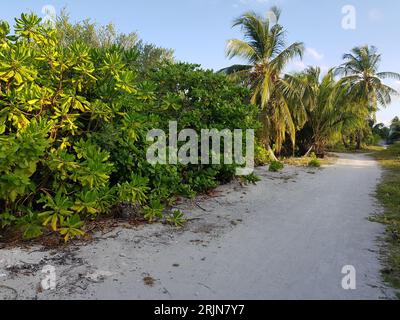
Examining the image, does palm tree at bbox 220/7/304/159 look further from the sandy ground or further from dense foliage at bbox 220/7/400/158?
the sandy ground

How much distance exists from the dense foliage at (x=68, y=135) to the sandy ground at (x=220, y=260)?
1.43 ft

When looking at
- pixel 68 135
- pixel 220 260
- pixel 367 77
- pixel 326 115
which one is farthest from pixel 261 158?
pixel 367 77

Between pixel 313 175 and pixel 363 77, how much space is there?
17956 mm

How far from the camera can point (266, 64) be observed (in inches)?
567

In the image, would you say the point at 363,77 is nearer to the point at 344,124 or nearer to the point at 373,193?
the point at 344,124

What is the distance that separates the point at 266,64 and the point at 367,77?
13.8m

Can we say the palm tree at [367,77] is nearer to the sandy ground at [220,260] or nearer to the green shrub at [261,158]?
the green shrub at [261,158]

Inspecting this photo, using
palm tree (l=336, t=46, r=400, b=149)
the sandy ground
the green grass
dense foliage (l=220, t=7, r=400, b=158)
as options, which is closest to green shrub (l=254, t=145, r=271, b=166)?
dense foliage (l=220, t=7, r=400, b=158)

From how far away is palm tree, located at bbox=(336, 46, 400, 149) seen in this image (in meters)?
24.0

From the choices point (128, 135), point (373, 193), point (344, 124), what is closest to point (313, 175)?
point (373, 193)

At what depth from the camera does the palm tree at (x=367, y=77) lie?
78.8 ft

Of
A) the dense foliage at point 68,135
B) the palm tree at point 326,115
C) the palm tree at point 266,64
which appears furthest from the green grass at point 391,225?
the palm tree at point 326,115

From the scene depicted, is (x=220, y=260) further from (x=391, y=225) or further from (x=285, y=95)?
(x=285, y=95)

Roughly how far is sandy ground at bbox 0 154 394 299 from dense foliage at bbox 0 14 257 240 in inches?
17.2
